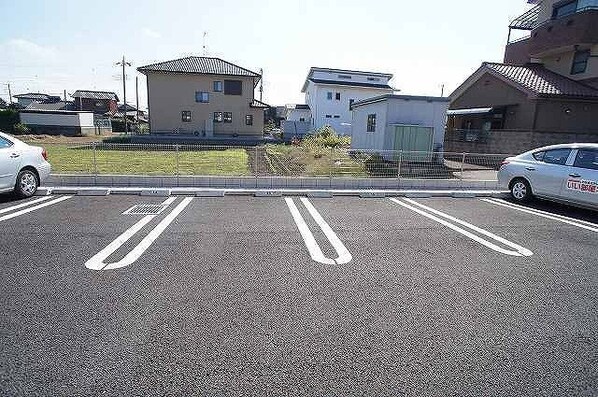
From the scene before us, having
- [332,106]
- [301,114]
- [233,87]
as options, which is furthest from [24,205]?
[301,114]

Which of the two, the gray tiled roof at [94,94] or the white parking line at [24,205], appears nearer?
the white parking line at [24,205]

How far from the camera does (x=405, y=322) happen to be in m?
3.07

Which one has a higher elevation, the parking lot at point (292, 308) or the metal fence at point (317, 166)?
the metal fence at point (317, 166)

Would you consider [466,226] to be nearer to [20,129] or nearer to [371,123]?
[371,123]

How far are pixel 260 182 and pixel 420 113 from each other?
913cm

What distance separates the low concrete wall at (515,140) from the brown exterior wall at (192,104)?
2077 centimetres

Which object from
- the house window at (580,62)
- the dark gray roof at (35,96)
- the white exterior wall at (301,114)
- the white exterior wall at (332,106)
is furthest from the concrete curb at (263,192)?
the dark gray roof at (35,96)

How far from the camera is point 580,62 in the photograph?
19.3m

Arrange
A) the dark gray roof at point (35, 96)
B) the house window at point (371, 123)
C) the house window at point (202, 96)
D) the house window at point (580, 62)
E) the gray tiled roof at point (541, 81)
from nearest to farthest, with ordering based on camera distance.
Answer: the house window at point (371, 123) < the gray tiled roof at point (541, 81) < the house window at point (580, 62) < the house window at point (202, 96) < the dark gray roof at point (35, 96)

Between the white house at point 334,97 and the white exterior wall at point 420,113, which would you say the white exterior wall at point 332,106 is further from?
the white exterior wall at point 420,113

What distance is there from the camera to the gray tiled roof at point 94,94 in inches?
2311

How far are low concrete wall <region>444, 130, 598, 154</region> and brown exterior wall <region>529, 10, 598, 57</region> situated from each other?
5.24 m

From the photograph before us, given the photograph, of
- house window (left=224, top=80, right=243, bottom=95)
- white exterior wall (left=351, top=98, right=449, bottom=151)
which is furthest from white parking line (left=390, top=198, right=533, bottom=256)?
house window (left=224, top=80, right=243, bottom=95)

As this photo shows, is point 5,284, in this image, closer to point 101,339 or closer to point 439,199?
point 101,339
